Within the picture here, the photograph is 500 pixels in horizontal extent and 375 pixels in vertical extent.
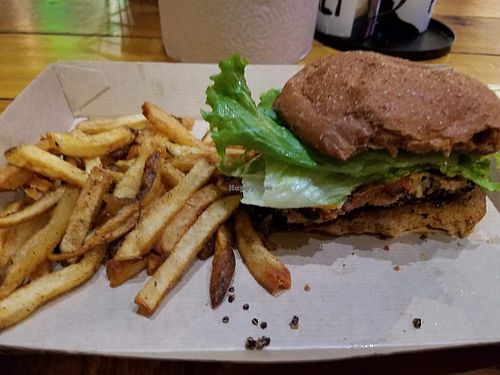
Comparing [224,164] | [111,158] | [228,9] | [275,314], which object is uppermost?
[228,9]

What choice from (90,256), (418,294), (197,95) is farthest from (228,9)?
(418,294)

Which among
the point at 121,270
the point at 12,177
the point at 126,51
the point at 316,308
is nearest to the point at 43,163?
the point at 12,177

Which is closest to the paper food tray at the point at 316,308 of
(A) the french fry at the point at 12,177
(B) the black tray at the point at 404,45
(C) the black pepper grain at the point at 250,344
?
(C) the black pepper grain at the point at 250,344

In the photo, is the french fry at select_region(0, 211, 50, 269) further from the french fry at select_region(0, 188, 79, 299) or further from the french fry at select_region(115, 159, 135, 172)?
the french fry at select_region(115, 159, 135, 172)

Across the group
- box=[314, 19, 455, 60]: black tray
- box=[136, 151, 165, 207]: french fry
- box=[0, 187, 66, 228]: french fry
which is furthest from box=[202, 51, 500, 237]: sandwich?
box=[314, 19, 455, 60]: black tray

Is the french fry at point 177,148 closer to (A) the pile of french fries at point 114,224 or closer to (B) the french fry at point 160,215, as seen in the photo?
(A) the pile of french fries at point 114,224

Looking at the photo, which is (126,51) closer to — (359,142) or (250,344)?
(359,142)

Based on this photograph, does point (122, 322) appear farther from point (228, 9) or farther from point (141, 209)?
point (228, 9)
